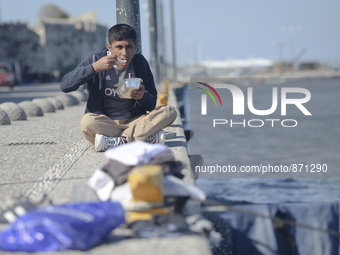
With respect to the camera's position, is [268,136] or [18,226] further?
[268,136]

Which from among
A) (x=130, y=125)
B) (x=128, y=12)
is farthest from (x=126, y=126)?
(x=128, y=12)

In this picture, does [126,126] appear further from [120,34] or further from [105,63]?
[120,34]

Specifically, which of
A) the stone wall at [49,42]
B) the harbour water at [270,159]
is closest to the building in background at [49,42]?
the stone wall at [49,42]

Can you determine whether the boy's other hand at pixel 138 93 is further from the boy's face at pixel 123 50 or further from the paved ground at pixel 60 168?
the paved ground at pixel 60 168

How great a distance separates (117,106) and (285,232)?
2.33 meters

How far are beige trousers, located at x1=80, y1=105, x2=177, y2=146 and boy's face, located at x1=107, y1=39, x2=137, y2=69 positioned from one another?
0.63m

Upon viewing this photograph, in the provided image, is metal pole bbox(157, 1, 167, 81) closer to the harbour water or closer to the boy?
the harbour water

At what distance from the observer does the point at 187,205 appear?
3.79m

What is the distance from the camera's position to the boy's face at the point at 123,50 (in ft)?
18.2

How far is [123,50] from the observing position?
5582 millimetres

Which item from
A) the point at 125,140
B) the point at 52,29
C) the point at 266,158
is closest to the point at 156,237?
the point at 125,140

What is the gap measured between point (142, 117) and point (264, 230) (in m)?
2.10

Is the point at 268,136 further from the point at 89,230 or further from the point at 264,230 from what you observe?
the point at 89,230

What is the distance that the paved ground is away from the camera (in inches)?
124
